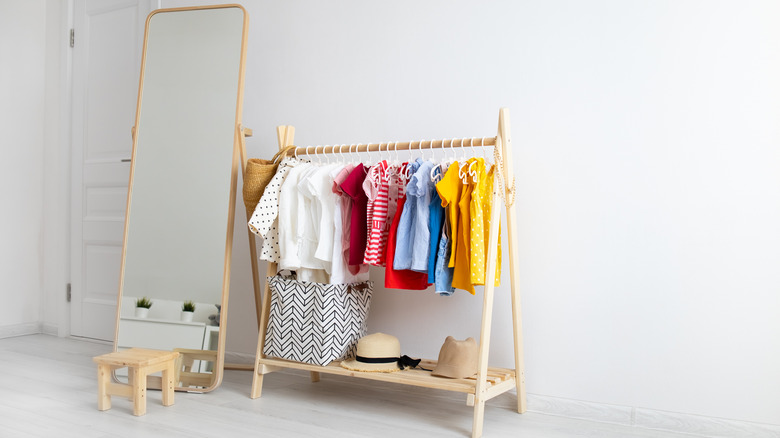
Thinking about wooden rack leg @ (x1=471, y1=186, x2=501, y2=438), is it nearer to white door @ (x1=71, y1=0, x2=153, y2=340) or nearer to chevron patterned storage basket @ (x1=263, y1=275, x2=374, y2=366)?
chevron patterned storage basket @ (x1=263, y1=275, x2=374, y2=366)

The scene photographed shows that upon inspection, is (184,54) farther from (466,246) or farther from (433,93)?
(466,246)

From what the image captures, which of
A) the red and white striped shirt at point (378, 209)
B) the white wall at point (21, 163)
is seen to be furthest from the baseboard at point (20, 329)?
the red and white striped shirt at point (378, 209)

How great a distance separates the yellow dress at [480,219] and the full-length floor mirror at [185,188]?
1195 millimetres

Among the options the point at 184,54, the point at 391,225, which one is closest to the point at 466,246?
the point at 391,225

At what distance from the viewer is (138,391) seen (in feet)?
7.71

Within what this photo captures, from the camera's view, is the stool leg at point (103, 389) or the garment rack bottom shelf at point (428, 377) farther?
the stool leg at point (103, 389)

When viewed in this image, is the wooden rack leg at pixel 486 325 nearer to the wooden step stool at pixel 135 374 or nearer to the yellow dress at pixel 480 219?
the yellow dress at pixel 480 219

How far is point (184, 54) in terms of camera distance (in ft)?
9.80

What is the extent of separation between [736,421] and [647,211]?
78 cm

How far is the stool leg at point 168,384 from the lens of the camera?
2.49 m

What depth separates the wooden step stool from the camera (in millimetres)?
2350

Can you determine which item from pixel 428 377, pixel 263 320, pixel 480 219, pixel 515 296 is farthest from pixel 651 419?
pixel 263 320

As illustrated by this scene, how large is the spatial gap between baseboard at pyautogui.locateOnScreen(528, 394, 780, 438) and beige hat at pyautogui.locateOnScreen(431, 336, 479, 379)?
36 cm

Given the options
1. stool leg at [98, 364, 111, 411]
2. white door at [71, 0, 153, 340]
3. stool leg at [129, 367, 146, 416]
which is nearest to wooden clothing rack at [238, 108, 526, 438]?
stool leg at [129, 367, 146, 416]
